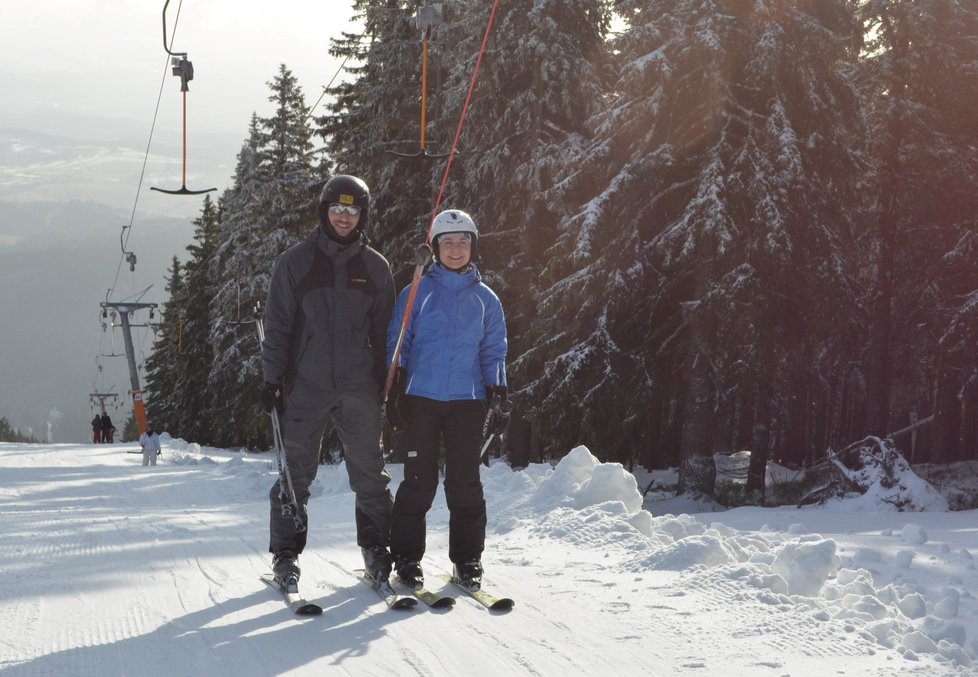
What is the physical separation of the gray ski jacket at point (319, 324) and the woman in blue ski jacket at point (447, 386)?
206mm

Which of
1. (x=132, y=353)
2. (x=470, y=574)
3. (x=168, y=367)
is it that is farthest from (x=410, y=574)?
(x=168, y=367)

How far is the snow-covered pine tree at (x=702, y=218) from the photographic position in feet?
53.1

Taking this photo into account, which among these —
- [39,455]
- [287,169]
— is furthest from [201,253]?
[39,455]

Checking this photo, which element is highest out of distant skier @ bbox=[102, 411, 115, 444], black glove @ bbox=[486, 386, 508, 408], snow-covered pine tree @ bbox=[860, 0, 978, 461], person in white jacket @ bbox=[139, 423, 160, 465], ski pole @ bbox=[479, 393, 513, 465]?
snow-covered pine tree @ bbox=[860, 0, 978, 461]

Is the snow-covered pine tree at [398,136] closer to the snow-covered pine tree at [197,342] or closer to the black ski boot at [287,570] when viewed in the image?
the black ski boot at [287,570]

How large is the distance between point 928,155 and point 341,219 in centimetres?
1651

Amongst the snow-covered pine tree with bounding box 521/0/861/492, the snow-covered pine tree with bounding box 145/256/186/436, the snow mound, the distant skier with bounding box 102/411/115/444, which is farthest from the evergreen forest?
the snow-covered pine tree with bounding box 145/256/186/436

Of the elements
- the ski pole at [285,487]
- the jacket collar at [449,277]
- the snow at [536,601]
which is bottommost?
the snow at [536,601]

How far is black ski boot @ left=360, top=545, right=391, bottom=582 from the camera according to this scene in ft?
18.8

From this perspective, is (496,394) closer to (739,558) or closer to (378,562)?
(378,562)

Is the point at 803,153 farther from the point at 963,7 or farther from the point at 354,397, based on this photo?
the point at 354,397

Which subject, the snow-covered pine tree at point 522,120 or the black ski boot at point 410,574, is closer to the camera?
the black ski boot at point 410,574

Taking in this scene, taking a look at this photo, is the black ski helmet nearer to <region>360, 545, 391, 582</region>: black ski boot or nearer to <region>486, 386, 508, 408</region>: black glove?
<region>486, 386, 508, 408</region>: black glove

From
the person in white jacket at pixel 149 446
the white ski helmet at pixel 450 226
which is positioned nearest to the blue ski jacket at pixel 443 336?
the white ski helmet at pixel 450 226
